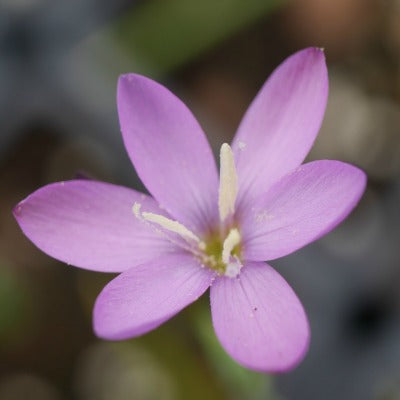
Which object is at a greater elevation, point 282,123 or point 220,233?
point 282,123

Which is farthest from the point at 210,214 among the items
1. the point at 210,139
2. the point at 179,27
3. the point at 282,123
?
the point at 179,27

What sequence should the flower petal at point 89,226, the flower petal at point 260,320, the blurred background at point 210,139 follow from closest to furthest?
the flower petal at point 260,320
the flower petal at point 89,226
the blurred background at point 210,139

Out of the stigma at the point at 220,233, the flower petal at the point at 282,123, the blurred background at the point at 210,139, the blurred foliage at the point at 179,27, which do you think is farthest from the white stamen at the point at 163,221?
the blurred foliage at the point at 179,27

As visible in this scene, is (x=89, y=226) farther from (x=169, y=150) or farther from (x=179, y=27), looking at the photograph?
(x=179, y=27)

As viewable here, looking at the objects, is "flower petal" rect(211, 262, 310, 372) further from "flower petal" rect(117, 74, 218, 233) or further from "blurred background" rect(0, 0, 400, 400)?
"blurred background" rect(0, 0, 400, 400)

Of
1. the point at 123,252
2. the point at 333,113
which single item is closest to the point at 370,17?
the point at 333,113

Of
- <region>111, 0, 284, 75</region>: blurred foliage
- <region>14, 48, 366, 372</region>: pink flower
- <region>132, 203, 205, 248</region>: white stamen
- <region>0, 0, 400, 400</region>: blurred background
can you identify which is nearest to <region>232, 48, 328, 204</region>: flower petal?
<region>14, 48, 366, 372</region>: pink flower

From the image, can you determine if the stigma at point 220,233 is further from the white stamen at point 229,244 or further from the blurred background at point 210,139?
the blurred background at point 210,139
